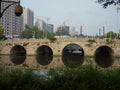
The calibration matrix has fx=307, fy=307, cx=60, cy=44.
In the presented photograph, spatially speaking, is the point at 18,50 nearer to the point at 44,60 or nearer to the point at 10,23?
the point at 44,60

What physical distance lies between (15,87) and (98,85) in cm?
258

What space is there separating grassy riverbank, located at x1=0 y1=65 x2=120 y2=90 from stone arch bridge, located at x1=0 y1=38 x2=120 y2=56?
1908 inches

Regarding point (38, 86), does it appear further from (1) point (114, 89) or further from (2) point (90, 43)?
(2) point (90, 43)

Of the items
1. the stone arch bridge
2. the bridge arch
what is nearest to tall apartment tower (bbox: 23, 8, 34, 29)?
the bridge arch

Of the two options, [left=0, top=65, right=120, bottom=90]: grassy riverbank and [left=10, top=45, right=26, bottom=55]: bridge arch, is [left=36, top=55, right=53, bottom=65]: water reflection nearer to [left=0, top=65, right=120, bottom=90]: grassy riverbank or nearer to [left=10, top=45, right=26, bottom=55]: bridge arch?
[left=10, top=45, right=26, bottom=55]: bridge arch

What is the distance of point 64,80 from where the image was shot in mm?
9781

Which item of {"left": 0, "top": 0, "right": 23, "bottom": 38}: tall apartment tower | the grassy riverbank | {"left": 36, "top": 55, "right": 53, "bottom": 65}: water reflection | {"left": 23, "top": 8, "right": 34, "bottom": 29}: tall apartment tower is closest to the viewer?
the grassy riverbank

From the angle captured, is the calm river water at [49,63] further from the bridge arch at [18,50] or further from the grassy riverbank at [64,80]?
the bridge arch at [18,50]

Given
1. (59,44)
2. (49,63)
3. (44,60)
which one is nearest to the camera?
(49,63)

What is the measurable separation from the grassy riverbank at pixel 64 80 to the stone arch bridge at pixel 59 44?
159 ft

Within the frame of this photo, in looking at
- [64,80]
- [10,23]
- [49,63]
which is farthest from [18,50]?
[64,80]

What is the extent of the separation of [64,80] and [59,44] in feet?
175

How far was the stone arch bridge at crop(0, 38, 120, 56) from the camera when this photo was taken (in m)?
60.1

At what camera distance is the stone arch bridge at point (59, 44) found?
6014 cm
